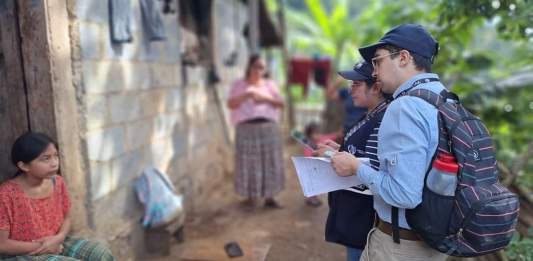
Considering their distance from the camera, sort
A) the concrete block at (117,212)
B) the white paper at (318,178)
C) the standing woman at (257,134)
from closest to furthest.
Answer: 1. the white paper at (318,178)
2. the concrete block at (117,212)
3. the standing woman at (257,134)

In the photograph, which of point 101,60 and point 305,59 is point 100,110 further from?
point 305,59

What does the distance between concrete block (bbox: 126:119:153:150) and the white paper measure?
1997 millimetres

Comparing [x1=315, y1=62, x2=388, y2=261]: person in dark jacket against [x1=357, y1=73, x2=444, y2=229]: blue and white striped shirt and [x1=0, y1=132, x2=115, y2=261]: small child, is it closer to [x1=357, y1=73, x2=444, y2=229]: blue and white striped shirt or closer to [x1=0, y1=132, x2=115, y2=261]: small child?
[x1=357, y1=73, x2=444, y2=229]: blue and white striped shirt

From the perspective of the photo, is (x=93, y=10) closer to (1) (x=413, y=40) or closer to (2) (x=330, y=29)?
(1) (x=413, y=40)

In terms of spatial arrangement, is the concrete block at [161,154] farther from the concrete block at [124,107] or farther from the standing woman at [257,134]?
the standing woman at [257,134]

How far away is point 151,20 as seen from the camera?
11.6ft

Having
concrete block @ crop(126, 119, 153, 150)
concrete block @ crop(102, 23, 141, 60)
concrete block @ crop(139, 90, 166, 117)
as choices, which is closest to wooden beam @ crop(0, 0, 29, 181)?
concrete block @ crop(102, 23, 141, 60)

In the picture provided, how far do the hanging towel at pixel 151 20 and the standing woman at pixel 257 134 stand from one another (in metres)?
1.15

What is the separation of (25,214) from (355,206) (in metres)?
1.67

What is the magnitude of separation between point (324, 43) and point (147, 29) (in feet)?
33.9

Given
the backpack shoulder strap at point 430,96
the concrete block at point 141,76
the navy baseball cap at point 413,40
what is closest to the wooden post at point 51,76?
the concrete block at point 141,76

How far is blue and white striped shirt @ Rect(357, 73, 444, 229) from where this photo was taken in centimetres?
145

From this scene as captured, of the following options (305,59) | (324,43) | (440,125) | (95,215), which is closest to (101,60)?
(95,215)

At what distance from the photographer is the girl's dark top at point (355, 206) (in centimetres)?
191
